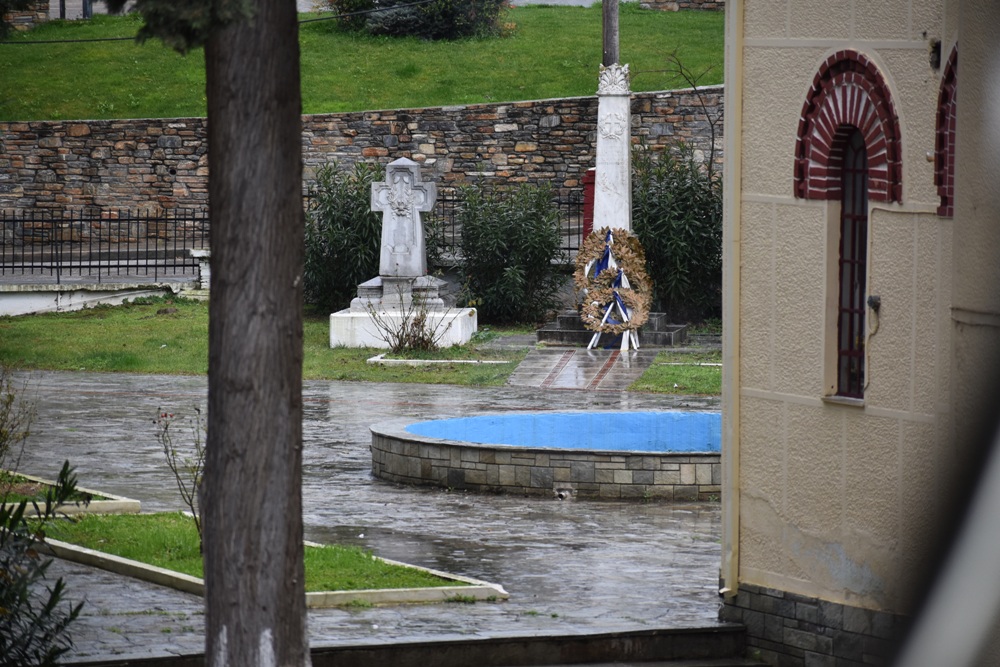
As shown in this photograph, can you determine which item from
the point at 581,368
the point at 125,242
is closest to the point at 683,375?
the point at 581,368

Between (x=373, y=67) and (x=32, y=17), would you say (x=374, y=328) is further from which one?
(x=32, y=17)

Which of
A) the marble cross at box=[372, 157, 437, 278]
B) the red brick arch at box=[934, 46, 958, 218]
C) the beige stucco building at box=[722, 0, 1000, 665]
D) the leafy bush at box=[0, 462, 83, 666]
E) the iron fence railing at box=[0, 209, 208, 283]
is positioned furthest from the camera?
the iron fence railing at box=[0, 209, 208, 283]

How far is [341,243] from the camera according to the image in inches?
976

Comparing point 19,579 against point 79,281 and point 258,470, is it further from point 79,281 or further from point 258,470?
point 79,281

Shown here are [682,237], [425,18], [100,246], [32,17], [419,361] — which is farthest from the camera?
[32,17]

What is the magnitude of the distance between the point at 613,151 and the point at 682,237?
8.67 feet

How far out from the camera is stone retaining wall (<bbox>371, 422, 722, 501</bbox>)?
1180 centimetres

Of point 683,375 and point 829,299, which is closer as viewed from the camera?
point 829,299

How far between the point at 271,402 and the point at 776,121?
379 centimetres

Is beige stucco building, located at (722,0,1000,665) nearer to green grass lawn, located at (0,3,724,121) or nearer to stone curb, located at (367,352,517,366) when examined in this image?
stone curb, located at (367,352,517,366)

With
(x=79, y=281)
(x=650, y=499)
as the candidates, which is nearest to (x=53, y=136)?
(x=79, y=281)

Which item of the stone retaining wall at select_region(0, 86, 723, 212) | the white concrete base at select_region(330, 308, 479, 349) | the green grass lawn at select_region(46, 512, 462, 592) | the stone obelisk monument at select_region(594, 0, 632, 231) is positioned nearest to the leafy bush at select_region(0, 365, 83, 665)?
the green grass lawn at select_region(46, 512, 462, 592)

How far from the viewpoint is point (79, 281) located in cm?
2683

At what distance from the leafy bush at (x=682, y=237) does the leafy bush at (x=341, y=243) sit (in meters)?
4.53
